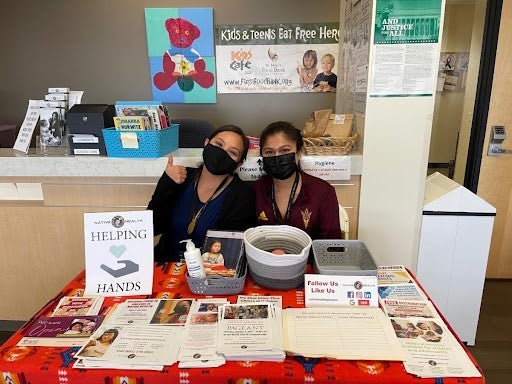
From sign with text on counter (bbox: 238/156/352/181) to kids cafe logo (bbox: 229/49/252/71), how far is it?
206cm

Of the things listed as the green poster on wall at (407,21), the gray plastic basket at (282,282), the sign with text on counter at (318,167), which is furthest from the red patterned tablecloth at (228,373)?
the green poster on wall at (407,21)

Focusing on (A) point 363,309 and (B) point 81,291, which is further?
(B) point 81,291

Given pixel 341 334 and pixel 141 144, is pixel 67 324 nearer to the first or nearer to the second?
pixel 341 334

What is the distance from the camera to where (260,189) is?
185 centimetres

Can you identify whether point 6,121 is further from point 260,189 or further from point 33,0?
point 260,189

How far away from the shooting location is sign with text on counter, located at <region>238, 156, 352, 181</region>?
200 cm

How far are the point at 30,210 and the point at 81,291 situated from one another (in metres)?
1.16

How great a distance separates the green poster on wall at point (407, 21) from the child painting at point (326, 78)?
74.3 inches

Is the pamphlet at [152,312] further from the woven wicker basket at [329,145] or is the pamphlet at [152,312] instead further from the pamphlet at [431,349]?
the woven wicker basket at [329,145]

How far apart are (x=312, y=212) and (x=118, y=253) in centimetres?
88

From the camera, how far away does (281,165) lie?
173cm

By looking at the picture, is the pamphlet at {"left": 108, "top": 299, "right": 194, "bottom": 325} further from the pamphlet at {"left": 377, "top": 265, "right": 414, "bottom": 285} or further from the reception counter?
the reception counter

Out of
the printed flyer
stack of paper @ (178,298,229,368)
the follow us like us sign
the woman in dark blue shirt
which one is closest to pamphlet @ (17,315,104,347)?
the follow us like us sign

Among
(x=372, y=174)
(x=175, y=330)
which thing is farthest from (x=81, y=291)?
(x=372, y=174)
